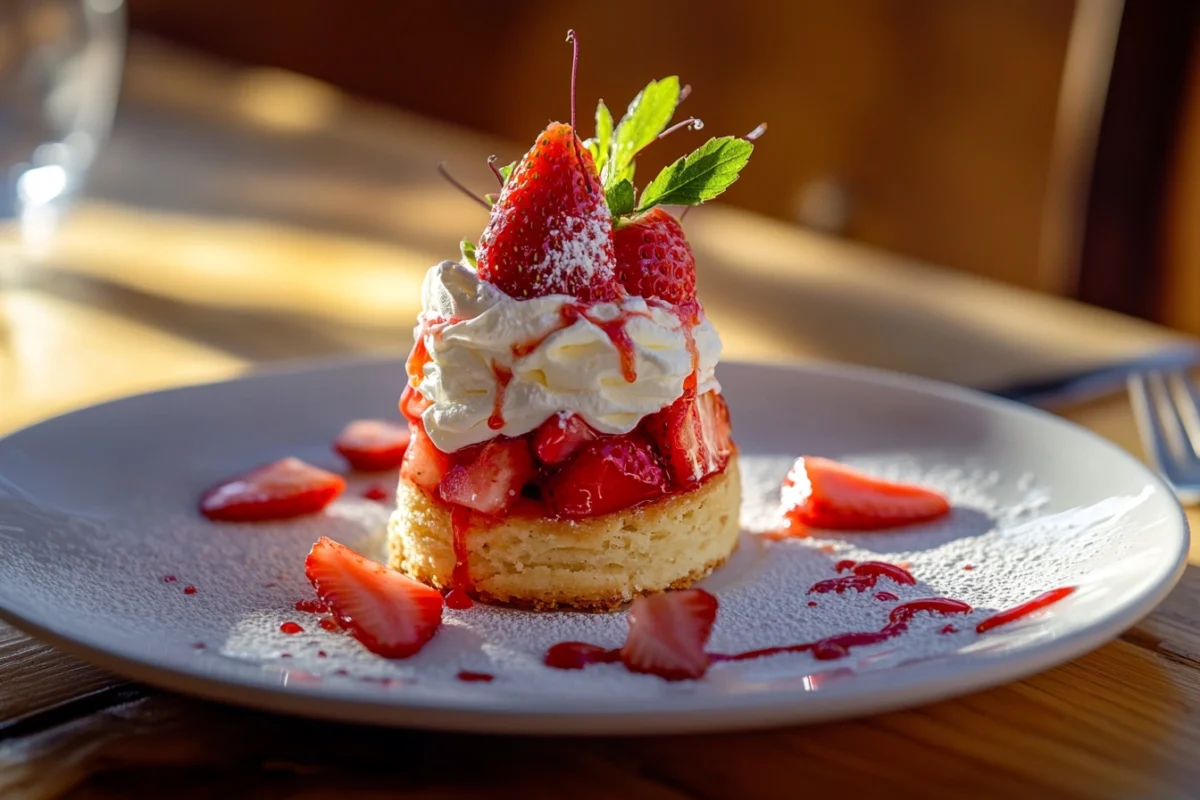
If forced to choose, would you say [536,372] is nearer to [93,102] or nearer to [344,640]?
[344,640]

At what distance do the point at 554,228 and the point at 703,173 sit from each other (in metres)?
0.20

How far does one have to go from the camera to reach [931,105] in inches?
164

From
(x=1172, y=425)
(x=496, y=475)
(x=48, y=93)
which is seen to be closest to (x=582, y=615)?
(x=496, y=475)

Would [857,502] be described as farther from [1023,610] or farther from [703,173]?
[703,173]

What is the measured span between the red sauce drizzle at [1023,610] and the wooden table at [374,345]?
0.25 feet

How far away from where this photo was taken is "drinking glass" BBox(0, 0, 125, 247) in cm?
293

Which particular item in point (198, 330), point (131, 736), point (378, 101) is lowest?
point (131, 736)

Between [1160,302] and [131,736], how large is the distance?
3.27 meters

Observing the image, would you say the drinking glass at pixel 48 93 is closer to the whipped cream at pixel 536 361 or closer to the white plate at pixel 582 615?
the white plate at pixel 582 615

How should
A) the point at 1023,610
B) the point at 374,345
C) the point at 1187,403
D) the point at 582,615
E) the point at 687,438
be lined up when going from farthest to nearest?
1. the point at 374,345
2. the point at 1187,403
3. the point at 687,438
4. the point at 582,615
5. the point at 1023,610

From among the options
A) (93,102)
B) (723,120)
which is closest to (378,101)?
(723,120)

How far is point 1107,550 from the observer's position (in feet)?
4.82

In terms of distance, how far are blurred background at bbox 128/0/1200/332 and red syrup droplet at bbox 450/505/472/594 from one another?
8.85 feet

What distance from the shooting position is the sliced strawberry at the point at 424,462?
5.24 ft
